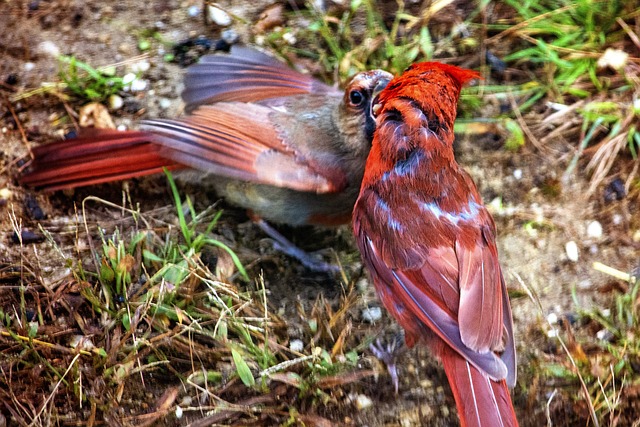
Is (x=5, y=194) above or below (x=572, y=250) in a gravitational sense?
above

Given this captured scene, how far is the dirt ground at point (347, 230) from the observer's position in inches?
146

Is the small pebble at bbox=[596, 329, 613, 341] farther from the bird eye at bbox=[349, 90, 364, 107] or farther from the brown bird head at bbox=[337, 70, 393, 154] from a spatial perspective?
the bird eye at bbox=[349, 90, 364, 107]

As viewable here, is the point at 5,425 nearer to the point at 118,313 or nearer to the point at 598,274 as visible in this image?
the point at 118,313

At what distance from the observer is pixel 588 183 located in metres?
4.50

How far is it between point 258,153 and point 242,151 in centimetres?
8

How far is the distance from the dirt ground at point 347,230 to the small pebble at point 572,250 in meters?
0.02

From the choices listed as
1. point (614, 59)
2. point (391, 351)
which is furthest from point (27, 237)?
point (614, 59)

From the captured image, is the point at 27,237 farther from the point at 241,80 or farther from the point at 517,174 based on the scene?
the point at 517,174

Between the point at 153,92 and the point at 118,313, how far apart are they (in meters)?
1.64

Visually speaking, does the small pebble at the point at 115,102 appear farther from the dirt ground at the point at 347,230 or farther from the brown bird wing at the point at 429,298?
the brown bird wing at the point at 429,298

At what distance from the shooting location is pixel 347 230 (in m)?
4.46

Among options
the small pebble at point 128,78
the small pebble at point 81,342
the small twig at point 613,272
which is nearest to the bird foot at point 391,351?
the small twig at point 613,272

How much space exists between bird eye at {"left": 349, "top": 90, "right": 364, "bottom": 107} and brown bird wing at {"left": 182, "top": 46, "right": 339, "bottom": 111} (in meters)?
0.54

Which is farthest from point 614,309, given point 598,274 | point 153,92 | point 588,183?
point 153,92
